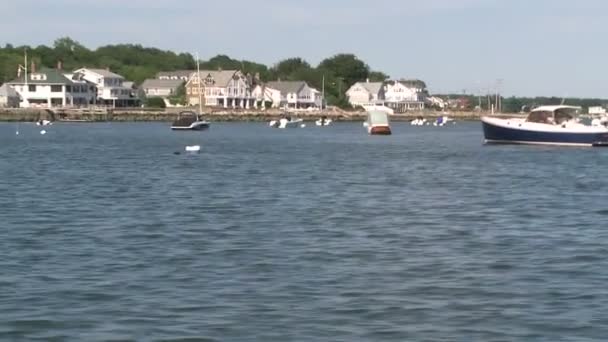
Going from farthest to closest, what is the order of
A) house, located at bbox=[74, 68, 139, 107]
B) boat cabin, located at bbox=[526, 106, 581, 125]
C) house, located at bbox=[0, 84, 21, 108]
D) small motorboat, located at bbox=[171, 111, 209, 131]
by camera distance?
house, located at bbox=[74, 68, 139, 107], house, located at bbox=[0, 84, 21, 108], small motorboat, located at bbox=[171, 111, 209, 131], boat cabin, located at bbox=[526, 106, 581, 125]

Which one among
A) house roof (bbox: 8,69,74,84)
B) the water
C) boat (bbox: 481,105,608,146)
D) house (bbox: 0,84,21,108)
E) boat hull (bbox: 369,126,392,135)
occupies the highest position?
house roof (bbox: 8,69,74,84)

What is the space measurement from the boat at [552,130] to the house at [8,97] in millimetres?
106561

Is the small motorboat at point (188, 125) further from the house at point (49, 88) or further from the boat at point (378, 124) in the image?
the house at point (49, 88)

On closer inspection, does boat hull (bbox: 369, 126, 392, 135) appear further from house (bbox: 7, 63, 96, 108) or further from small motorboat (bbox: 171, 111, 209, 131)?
house (bbox: 7, 63, 96, 108)

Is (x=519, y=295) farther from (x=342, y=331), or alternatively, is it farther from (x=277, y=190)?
(x=277, y=190)

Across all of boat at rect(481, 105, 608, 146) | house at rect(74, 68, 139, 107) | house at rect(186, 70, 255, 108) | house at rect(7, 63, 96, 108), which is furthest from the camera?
house at rect(186, 70, 255, 108)

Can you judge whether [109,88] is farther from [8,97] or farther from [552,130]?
[552,130]

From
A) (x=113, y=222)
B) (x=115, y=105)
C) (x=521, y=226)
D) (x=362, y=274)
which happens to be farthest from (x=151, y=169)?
(x=115, y=105)

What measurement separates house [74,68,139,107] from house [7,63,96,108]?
5507mm

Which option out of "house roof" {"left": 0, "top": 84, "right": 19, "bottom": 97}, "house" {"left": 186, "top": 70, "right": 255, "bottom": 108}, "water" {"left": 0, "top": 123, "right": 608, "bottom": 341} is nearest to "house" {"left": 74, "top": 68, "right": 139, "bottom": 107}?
"house" {"left": 186, "top": 70, "right": 255, "bottom": 108}

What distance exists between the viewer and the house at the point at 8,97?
166750 mm

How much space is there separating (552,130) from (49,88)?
10855cm

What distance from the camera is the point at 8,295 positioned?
18.2m

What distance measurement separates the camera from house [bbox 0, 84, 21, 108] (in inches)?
6565
